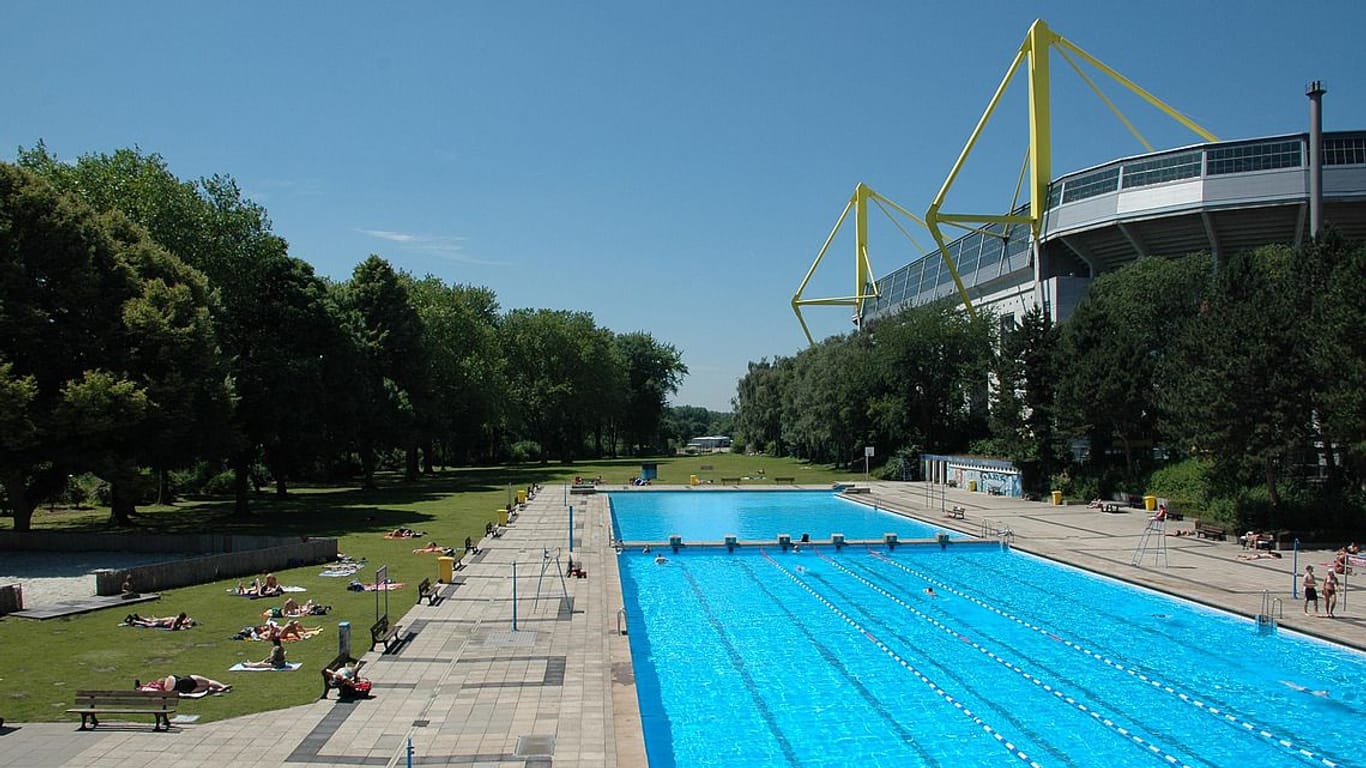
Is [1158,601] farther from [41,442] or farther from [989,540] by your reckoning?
[41,442]

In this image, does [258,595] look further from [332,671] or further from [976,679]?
[976,679]

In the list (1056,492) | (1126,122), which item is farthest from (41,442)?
(1126,122)

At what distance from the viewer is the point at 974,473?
51.0 meters

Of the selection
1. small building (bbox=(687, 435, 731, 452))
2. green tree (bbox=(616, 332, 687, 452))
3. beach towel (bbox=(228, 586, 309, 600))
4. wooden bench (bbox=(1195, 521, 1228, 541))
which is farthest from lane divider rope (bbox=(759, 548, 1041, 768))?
small building (bbox=(687, 435, 731, 452))

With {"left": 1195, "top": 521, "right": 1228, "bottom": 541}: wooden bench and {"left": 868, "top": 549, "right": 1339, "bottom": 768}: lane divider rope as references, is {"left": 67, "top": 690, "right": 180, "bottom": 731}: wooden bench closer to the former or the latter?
{"left": 868, "top": 549, "right": 1339, "bottom": 768}: lane divider rope

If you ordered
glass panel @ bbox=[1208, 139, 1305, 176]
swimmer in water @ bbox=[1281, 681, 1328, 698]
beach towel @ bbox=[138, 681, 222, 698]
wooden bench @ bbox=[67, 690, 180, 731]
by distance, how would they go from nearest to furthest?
wooden bench @ bbox=[67, 690, 180, 731] → beach towel @ bbox=[138, 681, 222, 698] → swimmer in water @ bbox=[1281, 681, 1328, 698] → glass panel @ bbox=[1208, 139, 1305, 176]

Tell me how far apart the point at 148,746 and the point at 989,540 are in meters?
26.7

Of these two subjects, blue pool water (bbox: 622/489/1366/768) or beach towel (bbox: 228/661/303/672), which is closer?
blue pool water (bbox: 622/489/1366/768)

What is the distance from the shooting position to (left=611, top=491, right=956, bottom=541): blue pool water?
36.0 metres

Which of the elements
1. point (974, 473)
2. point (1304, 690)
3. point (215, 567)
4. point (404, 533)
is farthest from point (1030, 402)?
point (215, 567)

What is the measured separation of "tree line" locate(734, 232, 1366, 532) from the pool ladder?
845cm

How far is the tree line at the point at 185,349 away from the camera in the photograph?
2708 cm

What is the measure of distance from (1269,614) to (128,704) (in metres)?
21.1

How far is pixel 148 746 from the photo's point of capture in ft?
36.4
